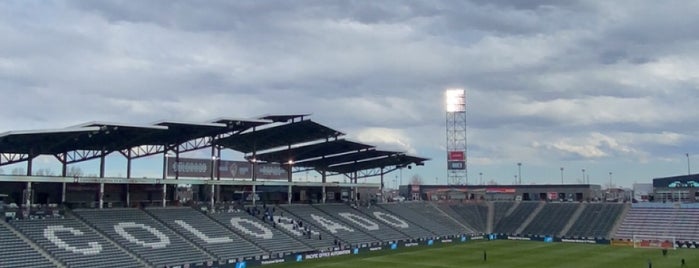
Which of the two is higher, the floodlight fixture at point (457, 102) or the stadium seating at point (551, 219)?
the floodlight fixture at point (457, 102)

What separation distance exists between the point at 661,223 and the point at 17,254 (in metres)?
82.1

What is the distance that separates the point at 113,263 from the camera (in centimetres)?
5069

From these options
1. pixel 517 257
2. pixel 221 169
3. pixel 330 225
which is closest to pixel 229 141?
pixel 221 169

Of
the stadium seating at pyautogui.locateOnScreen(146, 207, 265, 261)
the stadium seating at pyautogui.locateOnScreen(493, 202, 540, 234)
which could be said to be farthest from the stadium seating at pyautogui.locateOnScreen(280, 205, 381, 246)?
the stadium seating at pyautogui.locateOnScreen(493, 202, 540, 234)

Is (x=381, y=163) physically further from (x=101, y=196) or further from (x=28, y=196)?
(x=28, y=196)

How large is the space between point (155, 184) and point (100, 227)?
1044cm

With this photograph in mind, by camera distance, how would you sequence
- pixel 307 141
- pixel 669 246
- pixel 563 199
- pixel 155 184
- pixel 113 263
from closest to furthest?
pixel 113 263 → pixel 155 184 → pixel 307 141 → pixel 669 246 → pixel 563 199

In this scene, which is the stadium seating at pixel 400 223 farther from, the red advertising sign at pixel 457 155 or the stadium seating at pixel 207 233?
the stadium seating at pixel 207 233

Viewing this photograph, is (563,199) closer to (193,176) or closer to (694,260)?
(694,260)

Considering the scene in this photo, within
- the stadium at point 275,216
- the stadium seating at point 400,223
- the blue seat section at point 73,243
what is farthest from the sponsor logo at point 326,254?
the blue seat section at point 73,243

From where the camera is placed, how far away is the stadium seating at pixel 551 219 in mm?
94312

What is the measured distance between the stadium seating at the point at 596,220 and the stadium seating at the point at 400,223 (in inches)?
869

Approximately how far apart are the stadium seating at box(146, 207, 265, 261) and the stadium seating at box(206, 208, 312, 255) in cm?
123

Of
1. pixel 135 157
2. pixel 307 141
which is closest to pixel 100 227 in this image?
pixel 135 157
